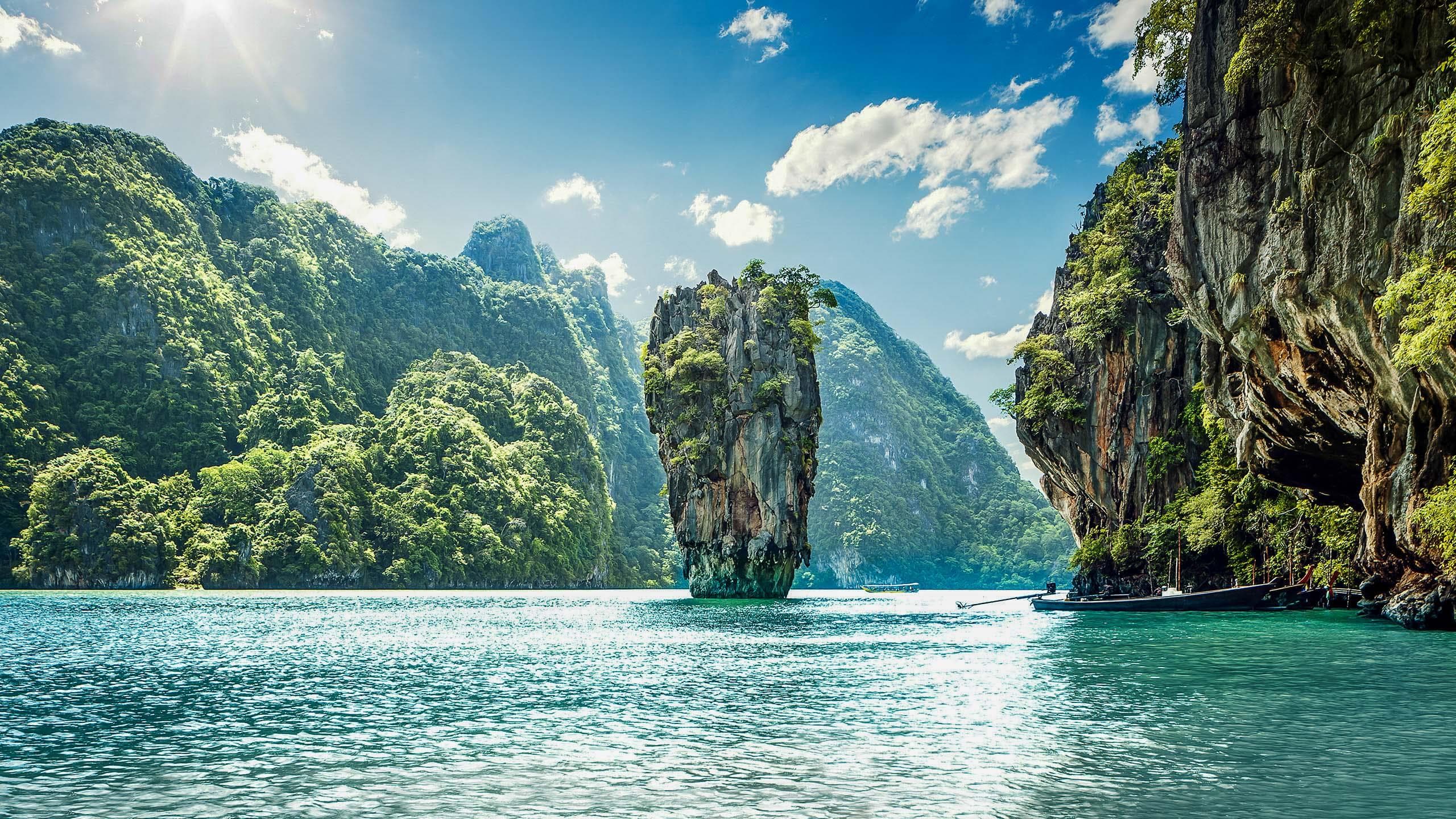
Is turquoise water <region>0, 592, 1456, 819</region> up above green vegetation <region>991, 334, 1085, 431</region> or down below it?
below

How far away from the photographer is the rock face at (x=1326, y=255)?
59.2 feet

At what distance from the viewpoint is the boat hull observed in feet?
115

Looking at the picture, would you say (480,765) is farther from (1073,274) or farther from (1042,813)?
(1073,274)

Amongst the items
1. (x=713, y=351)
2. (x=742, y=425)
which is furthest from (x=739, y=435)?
(x=713, y=351)

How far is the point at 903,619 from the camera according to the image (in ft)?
126

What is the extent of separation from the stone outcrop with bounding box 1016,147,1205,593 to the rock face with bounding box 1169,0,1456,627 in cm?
1657

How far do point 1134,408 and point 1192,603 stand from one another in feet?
41.4

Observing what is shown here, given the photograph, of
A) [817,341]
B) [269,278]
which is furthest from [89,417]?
[817,341]

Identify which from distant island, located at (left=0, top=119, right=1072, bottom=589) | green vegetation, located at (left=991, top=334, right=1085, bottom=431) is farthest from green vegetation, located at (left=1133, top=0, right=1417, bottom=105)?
distant island, located at (left=0, top=119, right=1072, bottom=589)

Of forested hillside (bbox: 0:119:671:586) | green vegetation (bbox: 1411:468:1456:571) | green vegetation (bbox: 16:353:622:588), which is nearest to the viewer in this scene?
green vegetation (bbox: 1411:468:1456:571)

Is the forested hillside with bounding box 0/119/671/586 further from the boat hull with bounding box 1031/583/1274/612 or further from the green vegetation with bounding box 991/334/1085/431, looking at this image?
the boat hull with bounding box 1031/583/1274/612

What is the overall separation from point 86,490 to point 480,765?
82.5m

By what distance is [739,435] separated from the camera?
6094 centimetres

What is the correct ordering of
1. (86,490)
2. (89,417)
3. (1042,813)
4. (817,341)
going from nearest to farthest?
(1042,813), (817,341), (86,490), (89,417)
